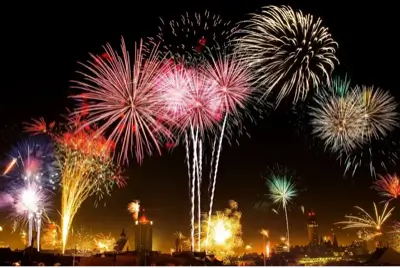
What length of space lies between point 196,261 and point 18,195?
94.1 ft

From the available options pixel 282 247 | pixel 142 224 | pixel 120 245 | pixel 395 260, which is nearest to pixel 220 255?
pixel 142 224

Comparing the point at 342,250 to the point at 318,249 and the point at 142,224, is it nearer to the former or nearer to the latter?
the point at 318,249

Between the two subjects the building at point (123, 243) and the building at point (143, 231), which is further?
the building at point (123, 243)

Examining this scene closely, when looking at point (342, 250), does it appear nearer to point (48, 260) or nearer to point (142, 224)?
point (142, 224)

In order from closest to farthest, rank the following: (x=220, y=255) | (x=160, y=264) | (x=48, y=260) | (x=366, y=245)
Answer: (x=160, y=264)
(x=48, y=260)
(x=220, y=255)
(x=366, y=245)

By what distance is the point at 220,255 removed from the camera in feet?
341

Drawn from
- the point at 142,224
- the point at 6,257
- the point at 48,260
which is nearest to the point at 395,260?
the point at 48,260

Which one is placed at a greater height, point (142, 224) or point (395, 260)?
point (142, 224)

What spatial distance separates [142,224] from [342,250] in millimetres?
116375

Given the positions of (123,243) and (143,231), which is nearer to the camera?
(143,231)

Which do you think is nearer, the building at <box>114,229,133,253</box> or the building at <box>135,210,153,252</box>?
the building at <box>135,210,153,252</box>

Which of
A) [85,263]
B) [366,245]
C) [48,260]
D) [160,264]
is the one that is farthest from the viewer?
[366,245]

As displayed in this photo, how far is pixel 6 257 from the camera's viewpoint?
5672 centimetres

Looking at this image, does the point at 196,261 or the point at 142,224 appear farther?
the point at 142,224
